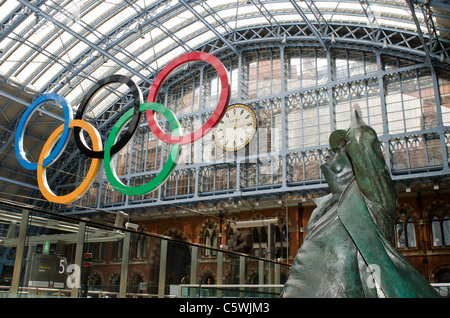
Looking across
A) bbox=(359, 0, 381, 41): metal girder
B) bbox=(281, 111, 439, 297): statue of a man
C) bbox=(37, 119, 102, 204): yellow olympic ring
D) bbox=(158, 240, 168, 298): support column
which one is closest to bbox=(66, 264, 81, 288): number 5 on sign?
bbox=(158, 240, 168, 298): support column

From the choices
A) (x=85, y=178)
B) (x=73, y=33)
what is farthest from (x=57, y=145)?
(x=73, y=33)

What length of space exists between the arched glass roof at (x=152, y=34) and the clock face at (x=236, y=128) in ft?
12.5

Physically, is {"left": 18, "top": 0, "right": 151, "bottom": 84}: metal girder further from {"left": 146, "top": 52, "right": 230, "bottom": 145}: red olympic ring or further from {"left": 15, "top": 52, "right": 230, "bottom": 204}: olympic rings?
{"left": 146, "top": 52, "right": 230, "bottom": 145}: red olympic ring

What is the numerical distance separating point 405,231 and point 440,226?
1454mm

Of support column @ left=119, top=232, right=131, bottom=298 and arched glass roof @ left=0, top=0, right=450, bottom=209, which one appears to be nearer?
support column @ left=119, top=232, right=131, bottom=298

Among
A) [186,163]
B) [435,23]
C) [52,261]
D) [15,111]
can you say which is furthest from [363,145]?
[15,111]

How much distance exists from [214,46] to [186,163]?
6.80 meters

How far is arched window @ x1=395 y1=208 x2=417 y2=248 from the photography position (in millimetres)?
19625

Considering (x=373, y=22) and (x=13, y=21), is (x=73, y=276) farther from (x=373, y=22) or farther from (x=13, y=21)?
(x=373, y=22)

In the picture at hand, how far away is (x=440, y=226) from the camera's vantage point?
63.1 ft

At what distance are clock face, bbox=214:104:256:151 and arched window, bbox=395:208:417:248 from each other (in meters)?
8.30

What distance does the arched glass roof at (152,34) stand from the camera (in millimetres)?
20078

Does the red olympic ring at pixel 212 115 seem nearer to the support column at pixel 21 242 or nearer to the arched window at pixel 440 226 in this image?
the support column at pixel 21 242
